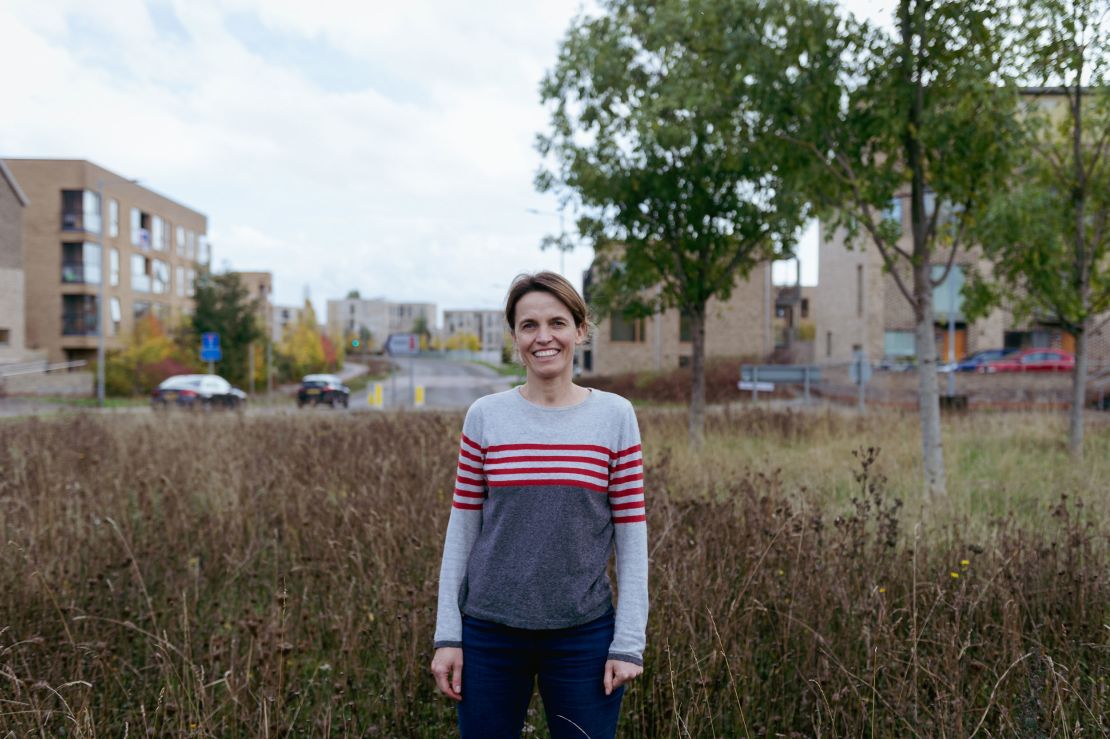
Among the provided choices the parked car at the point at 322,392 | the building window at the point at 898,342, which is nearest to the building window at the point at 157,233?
the parked car at the point at 322,392

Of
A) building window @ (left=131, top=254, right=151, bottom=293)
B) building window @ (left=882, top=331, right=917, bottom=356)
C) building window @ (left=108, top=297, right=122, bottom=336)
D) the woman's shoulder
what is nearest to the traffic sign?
building window @ (left=108, top=297, right=122, bottom=336)

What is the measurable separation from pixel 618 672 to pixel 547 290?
1.08m

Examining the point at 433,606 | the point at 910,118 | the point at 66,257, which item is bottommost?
the point at 433,606

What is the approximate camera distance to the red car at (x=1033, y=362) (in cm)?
3144

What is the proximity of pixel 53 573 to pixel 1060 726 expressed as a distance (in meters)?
5.04

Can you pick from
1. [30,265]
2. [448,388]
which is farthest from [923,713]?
[30,265]

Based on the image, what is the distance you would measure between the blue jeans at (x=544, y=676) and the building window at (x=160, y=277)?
186ft

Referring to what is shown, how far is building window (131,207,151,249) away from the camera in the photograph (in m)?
49.9

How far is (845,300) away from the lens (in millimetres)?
38219

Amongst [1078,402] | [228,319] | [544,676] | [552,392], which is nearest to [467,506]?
[552,392]

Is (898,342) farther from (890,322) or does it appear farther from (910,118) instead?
(910,118)

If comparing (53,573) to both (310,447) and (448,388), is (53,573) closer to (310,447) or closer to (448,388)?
(310,447)

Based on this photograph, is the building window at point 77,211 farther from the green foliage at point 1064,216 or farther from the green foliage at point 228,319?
the green foliage at point 1064,216

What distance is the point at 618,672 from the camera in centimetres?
218
